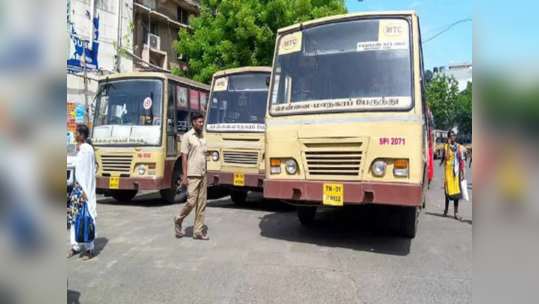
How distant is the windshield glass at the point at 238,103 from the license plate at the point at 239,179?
3.05ft

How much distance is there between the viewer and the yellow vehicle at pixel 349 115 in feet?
15.6

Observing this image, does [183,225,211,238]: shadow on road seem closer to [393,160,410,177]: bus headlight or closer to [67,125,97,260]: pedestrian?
[67,125,97,260]: pedestrian

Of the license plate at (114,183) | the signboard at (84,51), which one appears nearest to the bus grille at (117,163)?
the license plate at (114,183)

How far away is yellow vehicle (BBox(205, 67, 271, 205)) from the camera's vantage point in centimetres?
810

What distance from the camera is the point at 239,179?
26.6ft

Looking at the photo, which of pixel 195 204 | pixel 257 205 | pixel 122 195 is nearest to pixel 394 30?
pixel 195 204

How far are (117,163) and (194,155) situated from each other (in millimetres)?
3397

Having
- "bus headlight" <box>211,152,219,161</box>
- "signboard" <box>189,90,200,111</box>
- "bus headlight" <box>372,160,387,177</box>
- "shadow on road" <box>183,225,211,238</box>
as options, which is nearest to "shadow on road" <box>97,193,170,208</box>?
"bus headlight" <box>211,152,219,161</box>

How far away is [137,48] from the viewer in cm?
2016

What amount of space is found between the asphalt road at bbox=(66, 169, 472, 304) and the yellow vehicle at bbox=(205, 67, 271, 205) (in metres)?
1.04
